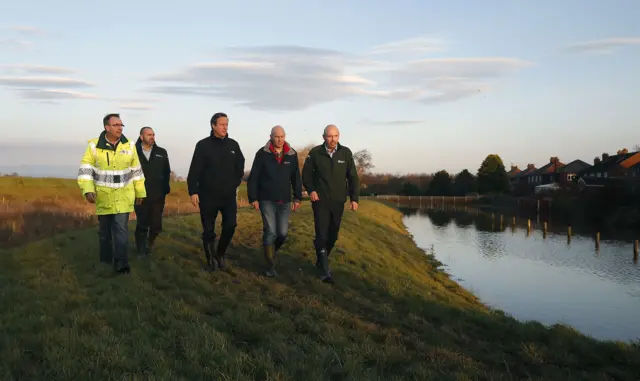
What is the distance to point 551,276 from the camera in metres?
22.0

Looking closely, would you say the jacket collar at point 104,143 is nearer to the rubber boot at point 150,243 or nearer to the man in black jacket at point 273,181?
the man in black jacket at point 273,181

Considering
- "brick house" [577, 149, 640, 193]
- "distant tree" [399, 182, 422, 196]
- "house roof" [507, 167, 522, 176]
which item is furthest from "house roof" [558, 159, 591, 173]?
"house roof" [507, 167, 522, 176]

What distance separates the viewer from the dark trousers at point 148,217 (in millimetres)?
9125

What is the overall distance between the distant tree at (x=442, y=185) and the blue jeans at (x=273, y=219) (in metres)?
94.2

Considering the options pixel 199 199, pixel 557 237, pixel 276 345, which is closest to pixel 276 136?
pixel 199 199

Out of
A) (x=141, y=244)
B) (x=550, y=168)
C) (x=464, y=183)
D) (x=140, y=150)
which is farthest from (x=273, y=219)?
(x=550, y=168)

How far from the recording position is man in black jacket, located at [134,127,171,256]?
915 cm

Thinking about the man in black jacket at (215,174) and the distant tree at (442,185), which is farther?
the distant tree at (442,185)

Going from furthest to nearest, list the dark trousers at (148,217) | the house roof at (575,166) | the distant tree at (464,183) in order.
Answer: the house roof at (575,166) < the distant tree at (464,183) < the dark trousers at (148,217)

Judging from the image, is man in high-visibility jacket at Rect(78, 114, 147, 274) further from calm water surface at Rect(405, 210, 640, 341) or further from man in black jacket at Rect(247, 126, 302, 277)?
calm water surface at Rect(405, 210, 640, 341)

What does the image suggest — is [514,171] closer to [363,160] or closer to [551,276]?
[363,160]

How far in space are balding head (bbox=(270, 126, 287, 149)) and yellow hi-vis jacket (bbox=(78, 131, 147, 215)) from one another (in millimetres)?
2192

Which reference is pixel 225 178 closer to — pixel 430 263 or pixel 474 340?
pixel 474 340

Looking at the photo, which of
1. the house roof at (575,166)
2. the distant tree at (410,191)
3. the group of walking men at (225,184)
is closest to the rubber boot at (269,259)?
the group of walking men at (225,184)
